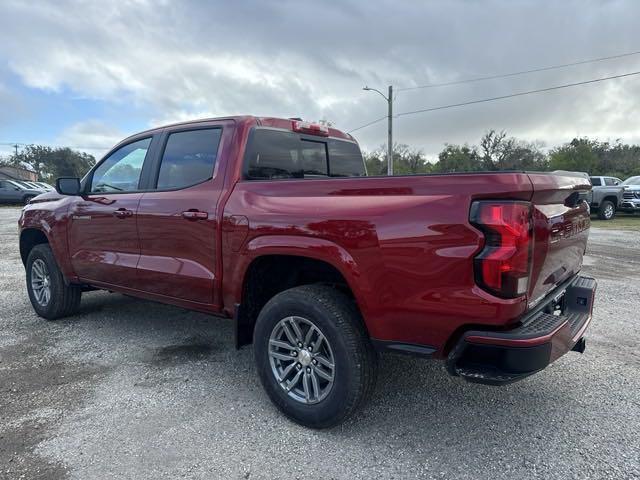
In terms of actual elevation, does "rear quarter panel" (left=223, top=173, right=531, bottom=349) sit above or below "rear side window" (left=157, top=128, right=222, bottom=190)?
below

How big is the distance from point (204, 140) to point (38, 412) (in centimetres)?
221

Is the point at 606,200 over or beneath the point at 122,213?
beneath

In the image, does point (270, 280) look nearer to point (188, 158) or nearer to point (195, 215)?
point (195, 215)

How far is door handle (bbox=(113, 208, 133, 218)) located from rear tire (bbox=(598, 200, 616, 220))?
19.0m

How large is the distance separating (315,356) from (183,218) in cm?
145

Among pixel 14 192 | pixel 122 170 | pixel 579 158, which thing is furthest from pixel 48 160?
pixel 122 170

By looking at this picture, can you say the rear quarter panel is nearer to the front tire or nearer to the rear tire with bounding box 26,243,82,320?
the front tire

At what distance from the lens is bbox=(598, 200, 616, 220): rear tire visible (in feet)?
58.7

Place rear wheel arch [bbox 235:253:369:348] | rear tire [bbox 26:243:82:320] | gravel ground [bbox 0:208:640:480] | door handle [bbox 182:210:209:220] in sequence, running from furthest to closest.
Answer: rear tire [bbox 26:243:82:320] < door handle [bbox 182:210:209:220] < rear wheel arch [bbox 235:253:369:348] < gravel ground [bbox 0:208:640:480]

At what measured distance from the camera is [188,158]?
3.60 metres

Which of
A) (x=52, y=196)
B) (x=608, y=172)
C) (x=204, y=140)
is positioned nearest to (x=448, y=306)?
(x=204, y=140)

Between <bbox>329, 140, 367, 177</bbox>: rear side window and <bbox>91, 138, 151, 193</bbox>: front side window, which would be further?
<bbox>329, 140, 367, 177</bbox>: rear side window

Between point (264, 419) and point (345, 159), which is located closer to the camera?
point (264, 419)

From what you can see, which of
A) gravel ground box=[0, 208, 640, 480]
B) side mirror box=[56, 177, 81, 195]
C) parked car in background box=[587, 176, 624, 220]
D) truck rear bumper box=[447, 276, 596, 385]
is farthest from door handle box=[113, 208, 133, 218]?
parked car in background box=[587, 176, 624, 220]
